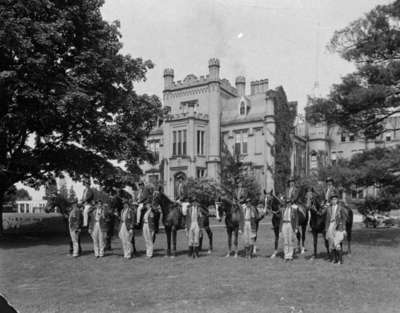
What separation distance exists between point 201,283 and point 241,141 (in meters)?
38.8

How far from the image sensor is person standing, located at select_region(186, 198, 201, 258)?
46.8 feet

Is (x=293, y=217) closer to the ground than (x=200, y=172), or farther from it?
closer to the ground

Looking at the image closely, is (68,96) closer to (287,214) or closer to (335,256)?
(287,214)

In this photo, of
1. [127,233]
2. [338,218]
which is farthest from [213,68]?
[338,218]

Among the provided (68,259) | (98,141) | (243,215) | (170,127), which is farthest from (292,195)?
(170,127)

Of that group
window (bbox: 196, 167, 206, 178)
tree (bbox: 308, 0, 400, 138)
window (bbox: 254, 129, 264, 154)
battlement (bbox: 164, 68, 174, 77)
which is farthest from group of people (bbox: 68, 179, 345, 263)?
battlement (bbox: 164, 68, 174, 77)

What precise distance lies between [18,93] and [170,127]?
31080 mm

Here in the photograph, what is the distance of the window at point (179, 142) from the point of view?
48312mm

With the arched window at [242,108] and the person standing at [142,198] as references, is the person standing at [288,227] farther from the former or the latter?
the arched window at [242,108]

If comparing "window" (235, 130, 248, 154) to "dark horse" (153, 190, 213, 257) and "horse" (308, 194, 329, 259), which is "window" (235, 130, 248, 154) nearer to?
"horse" (308, 194, 329, 259)

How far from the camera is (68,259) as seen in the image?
583 inches

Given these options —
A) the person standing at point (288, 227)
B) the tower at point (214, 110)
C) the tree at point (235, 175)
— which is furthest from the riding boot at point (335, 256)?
the tower at point (214, 110)

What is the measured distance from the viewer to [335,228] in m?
13.0

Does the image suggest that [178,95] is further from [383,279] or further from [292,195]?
[383,279]
